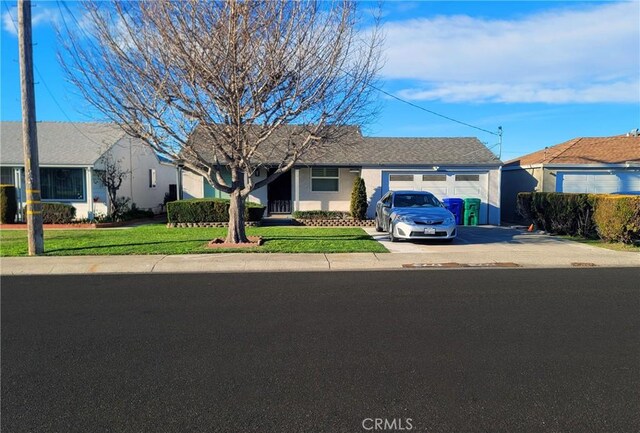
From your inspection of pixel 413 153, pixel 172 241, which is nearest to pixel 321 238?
pixel 172 241

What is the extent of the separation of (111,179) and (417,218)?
533 inches

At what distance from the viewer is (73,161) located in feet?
61.1

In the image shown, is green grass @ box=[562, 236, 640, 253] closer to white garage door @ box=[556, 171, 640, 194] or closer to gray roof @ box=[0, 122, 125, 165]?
white garage door @ box=[556, 171, 640, 194]

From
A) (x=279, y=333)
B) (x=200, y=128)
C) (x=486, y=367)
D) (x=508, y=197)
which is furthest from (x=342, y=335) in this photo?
(x=508, y=197)

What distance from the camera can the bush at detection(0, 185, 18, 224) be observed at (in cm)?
1778

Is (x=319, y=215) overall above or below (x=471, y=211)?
below

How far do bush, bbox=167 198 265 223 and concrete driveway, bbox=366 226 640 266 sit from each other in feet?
19.8

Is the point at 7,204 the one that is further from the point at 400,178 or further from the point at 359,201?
the point at 400,178

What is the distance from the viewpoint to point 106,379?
3.98 metres

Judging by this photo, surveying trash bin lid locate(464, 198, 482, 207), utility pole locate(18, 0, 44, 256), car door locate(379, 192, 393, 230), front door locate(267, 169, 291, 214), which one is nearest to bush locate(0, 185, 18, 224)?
utility pole locate(18, 0, 44, 256)

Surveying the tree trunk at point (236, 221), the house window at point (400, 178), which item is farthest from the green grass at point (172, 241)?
the house window at point (400, 178)

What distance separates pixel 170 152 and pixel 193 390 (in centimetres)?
908

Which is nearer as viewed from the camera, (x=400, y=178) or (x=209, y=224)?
(x=209, y=224)

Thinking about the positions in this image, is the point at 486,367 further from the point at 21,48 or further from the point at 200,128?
the point at 21,48
